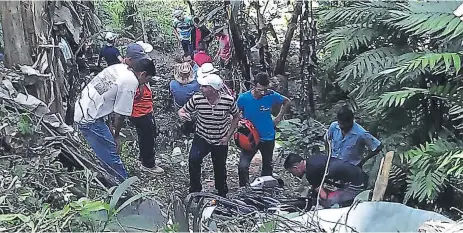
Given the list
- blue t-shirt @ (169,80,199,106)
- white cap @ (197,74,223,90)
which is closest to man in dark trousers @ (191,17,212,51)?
blue t-shirt @ (169,80,199,106)

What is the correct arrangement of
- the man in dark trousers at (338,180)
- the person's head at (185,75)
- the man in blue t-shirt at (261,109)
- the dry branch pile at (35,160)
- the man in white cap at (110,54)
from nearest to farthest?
the dry branch pile at (35,160) → the man in dark trousers at (338,180) → the man in blue t-shirt at (261,109) → the person's head at (185,75) → the man in white cap at (110,54)

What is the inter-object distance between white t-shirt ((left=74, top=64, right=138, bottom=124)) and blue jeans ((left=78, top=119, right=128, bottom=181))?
7 cm

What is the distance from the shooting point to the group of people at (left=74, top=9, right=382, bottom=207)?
425 centimetres

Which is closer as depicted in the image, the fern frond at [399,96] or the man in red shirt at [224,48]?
the fern frond at [399,96]

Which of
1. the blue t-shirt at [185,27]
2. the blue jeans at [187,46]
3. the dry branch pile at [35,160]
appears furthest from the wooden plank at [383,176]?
the blue t-shirt at [185,27]

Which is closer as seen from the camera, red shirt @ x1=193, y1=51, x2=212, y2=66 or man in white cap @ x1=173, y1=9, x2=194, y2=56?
red shirt @ x1=193, y1=51, x2=212, y2=66

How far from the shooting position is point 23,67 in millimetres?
3701

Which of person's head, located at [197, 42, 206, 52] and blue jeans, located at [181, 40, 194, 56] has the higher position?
person's head, located at [197, 42, 206, 52]

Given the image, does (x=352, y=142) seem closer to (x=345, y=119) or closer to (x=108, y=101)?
(x=345, y=119)

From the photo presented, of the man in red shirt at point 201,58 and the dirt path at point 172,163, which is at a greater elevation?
the man in red shirt at point 201,58

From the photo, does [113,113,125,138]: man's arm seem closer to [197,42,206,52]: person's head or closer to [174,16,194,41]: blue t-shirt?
[197,42,206,52]: person's head

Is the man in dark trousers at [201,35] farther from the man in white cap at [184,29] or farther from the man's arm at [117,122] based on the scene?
the man's arm at [117,122]

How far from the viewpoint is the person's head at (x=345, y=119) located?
175 inches

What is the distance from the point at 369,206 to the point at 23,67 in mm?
2310
